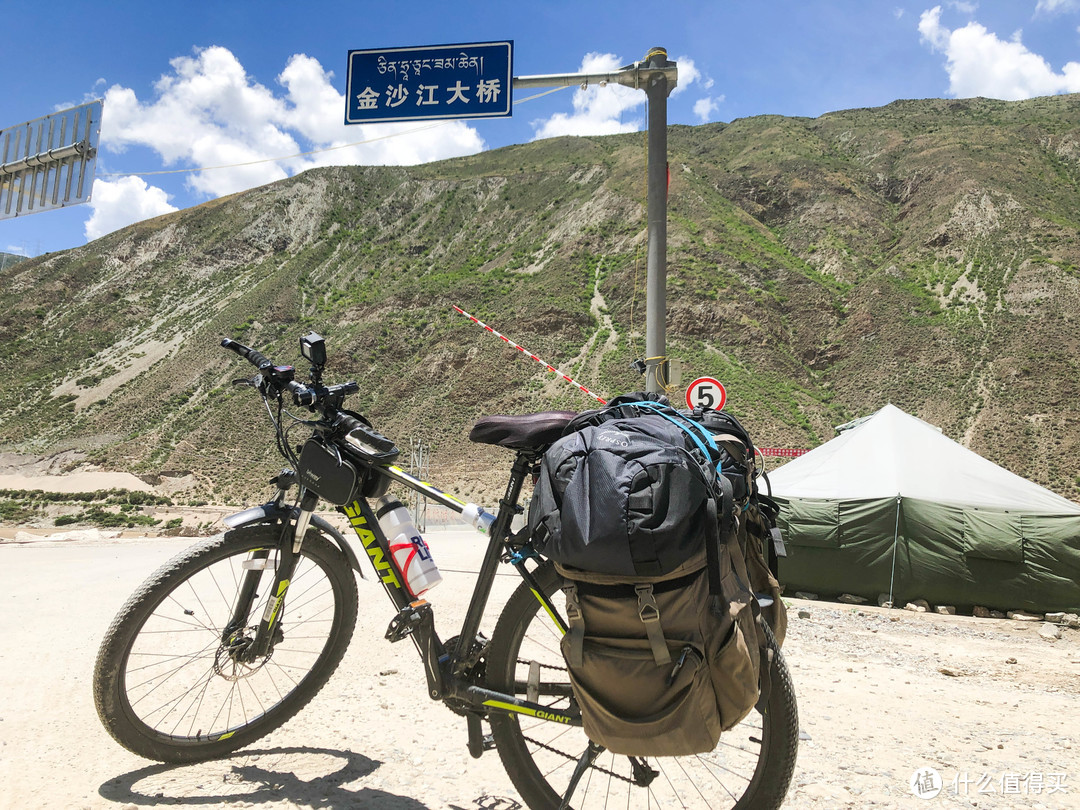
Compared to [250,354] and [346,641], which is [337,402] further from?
[346,641]

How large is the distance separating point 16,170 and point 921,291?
55864mm

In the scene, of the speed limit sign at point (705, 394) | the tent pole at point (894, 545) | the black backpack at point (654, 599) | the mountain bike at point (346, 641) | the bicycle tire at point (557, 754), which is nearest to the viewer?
the black backpack at point (654, 599)

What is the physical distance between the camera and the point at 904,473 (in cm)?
990

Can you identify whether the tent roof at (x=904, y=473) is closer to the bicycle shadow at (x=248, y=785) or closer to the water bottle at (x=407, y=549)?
the water bottle at (x=407, y=549)

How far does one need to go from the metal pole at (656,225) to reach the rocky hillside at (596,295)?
25.5 metres

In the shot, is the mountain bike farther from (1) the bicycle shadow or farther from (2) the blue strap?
(2) the blue strap

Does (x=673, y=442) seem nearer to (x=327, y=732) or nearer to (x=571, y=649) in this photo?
(x=571, y=649)

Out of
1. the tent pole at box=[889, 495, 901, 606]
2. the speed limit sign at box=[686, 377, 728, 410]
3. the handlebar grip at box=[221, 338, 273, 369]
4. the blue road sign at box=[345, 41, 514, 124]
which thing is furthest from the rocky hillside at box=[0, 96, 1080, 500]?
the handlebar grip at box=[221, 338, 273, 369]

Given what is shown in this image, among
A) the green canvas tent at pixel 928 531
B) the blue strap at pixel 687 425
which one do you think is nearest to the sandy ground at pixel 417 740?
the blue strap at pixel 687 425

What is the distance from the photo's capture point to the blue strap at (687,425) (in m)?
1.99

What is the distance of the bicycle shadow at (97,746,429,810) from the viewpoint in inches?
96.2

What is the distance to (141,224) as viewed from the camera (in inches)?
3223

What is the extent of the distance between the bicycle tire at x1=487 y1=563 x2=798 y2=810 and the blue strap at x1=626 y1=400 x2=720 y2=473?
65 cm

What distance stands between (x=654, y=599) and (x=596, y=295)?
180 ft
